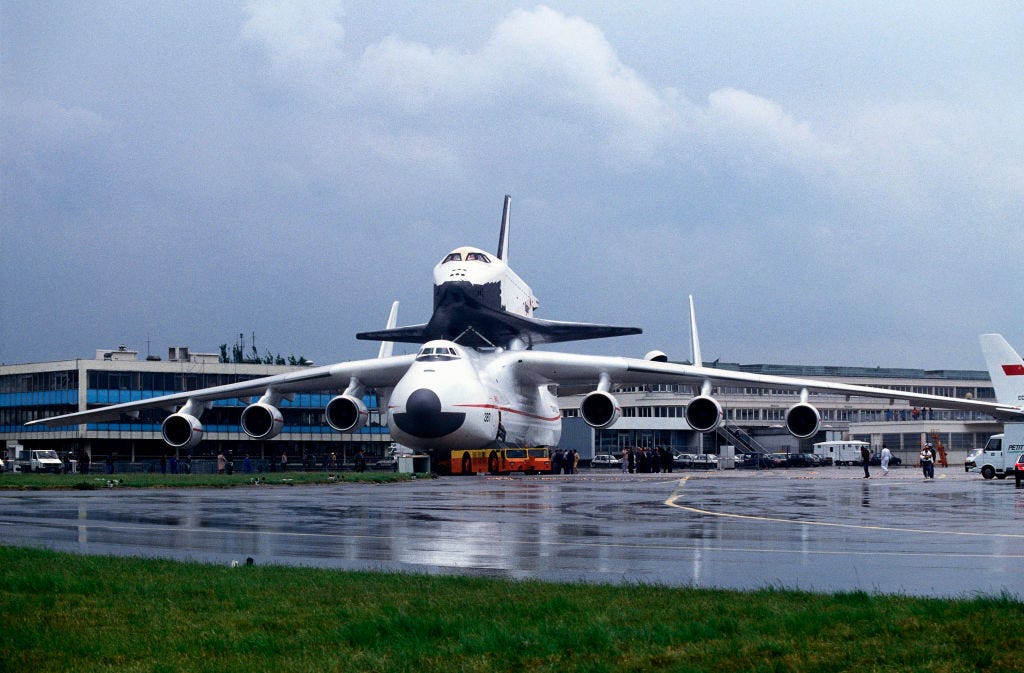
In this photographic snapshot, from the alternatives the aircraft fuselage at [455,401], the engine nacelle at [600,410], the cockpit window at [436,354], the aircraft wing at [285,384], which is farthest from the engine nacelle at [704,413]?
the aircraft wing at [285,384]

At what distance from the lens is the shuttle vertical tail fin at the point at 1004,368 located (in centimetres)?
5088

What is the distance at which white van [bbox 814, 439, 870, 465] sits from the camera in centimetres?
8869

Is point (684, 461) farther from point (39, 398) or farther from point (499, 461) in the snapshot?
point (39, 398)

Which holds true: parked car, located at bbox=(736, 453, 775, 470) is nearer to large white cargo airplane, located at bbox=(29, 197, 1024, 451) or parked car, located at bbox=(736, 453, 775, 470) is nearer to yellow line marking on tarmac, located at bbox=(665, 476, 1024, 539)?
large white cargo airplane, located at bbox=(29, 197, 1024, 451)

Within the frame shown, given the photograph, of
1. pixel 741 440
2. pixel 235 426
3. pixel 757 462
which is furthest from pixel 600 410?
pixel 235 426

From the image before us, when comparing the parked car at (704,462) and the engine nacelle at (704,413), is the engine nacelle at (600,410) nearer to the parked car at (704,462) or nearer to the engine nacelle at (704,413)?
the engine nacelle at (704,413)

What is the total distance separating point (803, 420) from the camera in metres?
42.4

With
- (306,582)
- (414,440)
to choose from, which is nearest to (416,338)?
(414,440)

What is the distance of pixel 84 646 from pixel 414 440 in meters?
35.5

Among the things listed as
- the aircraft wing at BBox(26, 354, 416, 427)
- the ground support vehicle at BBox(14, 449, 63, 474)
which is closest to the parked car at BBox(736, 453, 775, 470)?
the aircraft wing at BBox(26, 354, 416, 427)

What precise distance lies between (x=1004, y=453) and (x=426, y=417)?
19431mm

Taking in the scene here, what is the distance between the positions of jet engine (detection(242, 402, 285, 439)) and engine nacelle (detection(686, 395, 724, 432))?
603 inches

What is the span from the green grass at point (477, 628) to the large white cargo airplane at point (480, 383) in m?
31.1

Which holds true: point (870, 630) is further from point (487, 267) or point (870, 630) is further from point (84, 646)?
point (487, 267)
